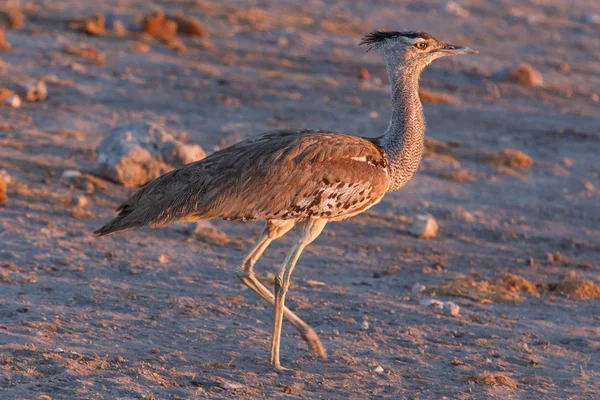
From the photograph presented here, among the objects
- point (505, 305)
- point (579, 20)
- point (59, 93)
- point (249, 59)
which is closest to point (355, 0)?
point (579, 20)

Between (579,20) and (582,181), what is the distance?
10105 mm

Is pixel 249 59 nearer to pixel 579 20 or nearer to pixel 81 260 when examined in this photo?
pixel 81 260

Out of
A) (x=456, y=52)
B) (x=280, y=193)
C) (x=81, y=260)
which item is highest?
(x=456, y=52)

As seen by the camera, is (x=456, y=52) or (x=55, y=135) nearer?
(x=456, y=52)

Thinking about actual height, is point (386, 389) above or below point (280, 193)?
below

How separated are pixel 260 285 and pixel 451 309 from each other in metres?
1.35

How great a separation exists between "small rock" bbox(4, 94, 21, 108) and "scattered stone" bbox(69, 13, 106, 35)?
3.68 meters

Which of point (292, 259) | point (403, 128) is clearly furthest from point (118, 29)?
point (292, 259)

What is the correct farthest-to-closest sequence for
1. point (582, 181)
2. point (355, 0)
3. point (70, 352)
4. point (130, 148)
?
point (355, 0) → point (582, 181) → point (130, 148) → point (70, 352)

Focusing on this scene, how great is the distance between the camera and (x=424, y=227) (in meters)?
7.26

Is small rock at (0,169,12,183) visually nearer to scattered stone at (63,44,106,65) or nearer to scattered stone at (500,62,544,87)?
scattered stone at (63,44,106,65)

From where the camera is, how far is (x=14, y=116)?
8.68 meters

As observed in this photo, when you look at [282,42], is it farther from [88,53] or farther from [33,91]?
[33,91]

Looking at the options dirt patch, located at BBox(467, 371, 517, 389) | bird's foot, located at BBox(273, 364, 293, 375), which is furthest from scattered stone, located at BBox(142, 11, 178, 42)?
dirt patch, located at BBox(467, 371, 517, 389)
